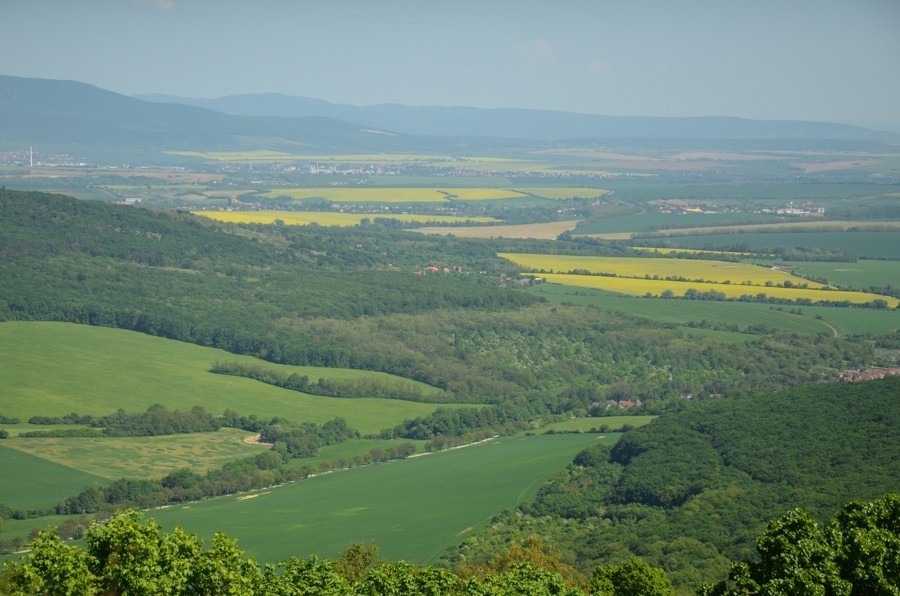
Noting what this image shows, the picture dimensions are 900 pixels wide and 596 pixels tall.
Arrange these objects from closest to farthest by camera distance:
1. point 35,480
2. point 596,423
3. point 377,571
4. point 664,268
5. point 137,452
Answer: point 377,571
point 35,480
point 137,452
point 596,423
point 664,268

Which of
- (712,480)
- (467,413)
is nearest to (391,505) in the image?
(712,480)

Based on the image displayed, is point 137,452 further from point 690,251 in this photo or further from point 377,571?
point 690,251

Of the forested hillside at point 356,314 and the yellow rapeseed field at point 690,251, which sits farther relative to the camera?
the yellow rapeseed field at point 690,251

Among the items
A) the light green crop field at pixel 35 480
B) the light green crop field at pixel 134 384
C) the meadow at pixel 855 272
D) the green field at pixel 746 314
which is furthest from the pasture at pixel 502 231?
the light green crop field at pixel 35 480

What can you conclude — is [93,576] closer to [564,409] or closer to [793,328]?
[564,409]

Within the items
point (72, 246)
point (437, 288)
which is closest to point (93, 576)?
point (437, 288)

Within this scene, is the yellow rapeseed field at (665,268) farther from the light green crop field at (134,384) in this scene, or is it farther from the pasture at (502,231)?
the light green crop field at (134,384)

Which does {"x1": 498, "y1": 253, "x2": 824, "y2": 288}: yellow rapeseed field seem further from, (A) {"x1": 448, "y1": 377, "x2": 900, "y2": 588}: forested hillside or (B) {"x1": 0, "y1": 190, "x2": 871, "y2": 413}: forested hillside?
(A) {"x1": 448, "y1": 377, "x2": 900, "y2": 588}: forested hillside
